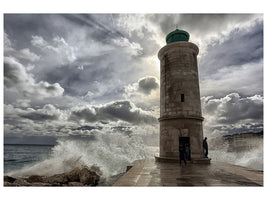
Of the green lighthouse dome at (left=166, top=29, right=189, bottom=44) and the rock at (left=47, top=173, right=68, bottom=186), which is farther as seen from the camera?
the green lighthouse dome at (left=166, top=29, right=189, bottom=44)

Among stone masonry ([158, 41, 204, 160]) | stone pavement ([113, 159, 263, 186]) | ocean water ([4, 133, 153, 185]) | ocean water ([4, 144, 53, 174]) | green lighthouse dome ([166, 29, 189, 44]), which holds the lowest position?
ocean water ([4, 144, 53, 174])

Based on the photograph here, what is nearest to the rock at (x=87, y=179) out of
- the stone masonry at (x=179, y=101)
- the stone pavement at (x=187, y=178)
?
the stone masonry at (x=179, y=101)

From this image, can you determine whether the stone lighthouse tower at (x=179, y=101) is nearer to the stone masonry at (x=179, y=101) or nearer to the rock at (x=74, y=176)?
the stone masonry at (x=179, y=101)

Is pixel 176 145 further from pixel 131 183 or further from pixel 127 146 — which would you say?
pixel 127 146

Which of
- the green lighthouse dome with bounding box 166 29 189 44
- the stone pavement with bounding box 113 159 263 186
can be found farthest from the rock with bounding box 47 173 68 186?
the green lighthouse dome with bounding box 166 29 189 44

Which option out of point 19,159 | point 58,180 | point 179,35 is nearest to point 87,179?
point 58,180

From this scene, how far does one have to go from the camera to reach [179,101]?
1162cm

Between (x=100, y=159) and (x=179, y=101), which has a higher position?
(x=179, y=101)

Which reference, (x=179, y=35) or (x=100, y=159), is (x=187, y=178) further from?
(x=100, y=159)

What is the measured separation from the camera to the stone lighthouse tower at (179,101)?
10.9 metres

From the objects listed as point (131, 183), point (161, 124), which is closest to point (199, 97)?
point (161, 124)

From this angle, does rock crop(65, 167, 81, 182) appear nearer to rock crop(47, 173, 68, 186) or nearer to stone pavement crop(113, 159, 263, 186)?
rock crop(47, 173, 68, 186)

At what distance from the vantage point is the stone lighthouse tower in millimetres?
10898

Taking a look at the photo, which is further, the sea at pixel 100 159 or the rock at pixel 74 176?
the sea at pixel 100 159
